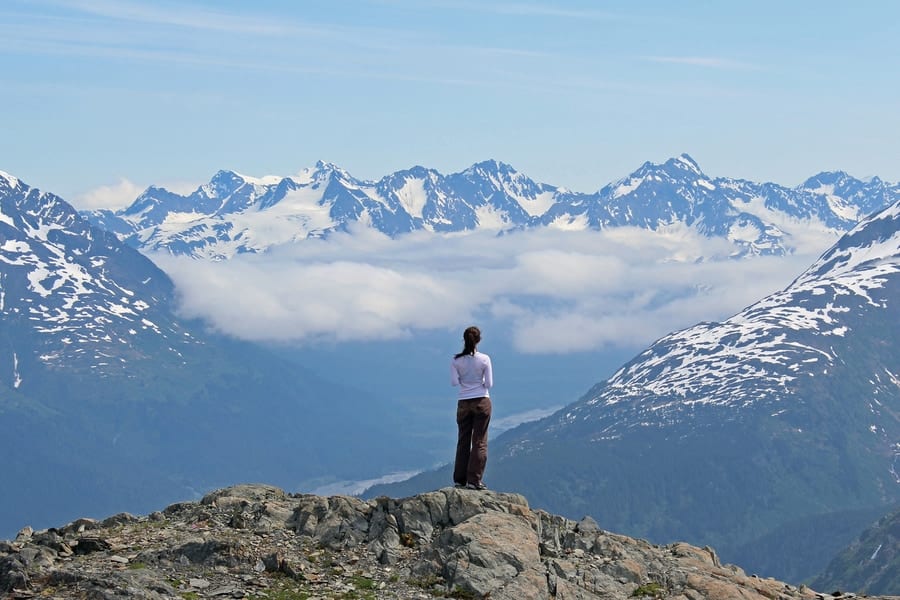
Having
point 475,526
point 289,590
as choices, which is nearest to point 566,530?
point 475,526

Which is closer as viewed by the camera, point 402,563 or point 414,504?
point 402,563

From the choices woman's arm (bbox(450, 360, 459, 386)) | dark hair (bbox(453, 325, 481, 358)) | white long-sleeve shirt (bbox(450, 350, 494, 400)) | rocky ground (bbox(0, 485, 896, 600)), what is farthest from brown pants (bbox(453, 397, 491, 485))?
dark hair (bbox(453, 325, 481, 358))

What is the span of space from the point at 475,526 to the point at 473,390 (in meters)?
5.26

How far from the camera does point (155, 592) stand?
36438 mm

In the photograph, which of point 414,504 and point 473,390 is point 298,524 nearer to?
point 414,504

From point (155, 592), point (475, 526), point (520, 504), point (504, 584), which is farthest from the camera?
point (520, 504)

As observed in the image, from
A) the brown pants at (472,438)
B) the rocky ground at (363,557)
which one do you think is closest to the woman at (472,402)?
the brown pants at (472,438)

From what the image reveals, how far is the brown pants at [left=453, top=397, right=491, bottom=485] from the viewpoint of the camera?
45.3 metres

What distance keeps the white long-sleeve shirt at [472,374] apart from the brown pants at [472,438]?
34 cm

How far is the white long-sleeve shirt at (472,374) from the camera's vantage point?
147ft

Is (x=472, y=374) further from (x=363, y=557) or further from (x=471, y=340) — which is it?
(x=363, y=557)

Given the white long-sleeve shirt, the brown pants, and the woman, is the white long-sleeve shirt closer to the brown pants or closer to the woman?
the woman

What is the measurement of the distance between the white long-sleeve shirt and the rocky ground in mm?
4131

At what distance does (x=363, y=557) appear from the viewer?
42344 millimetres
